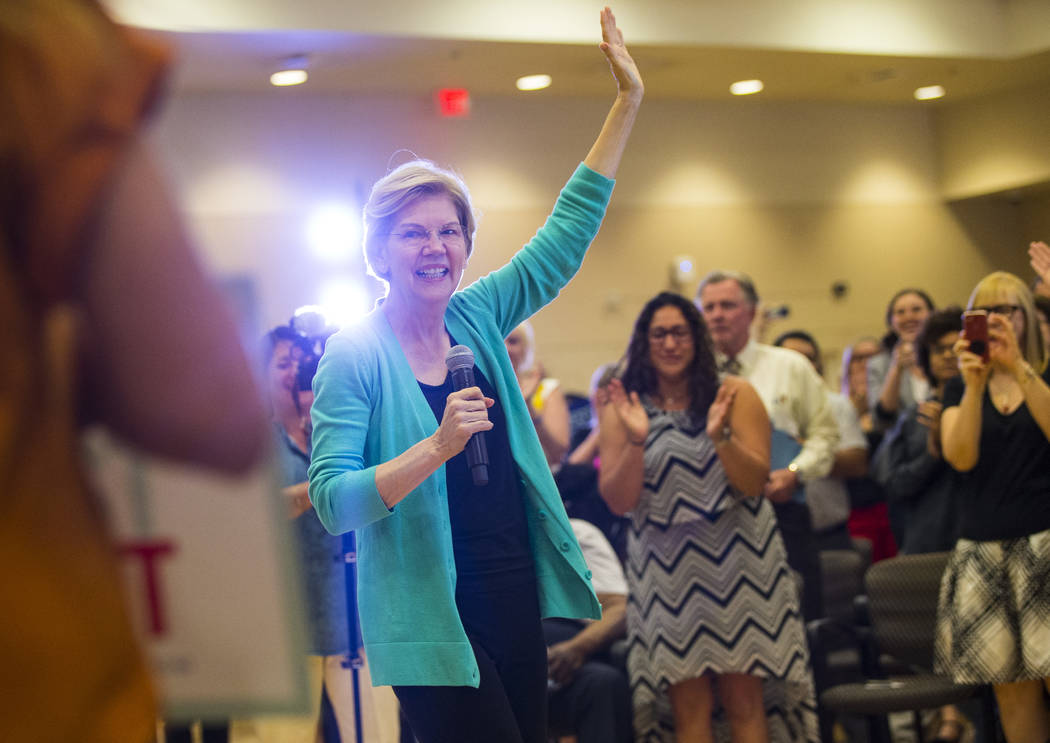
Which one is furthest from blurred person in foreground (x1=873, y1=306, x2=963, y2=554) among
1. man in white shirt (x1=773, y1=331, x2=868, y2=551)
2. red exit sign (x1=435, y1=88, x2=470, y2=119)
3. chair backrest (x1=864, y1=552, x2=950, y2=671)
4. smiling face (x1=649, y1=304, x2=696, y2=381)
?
red exit sign (x1=435, y1=88, x2=470, y2=119)

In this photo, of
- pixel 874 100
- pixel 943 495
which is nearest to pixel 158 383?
pixel 943 495

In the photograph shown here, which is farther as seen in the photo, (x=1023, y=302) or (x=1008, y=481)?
(x=1023, y=302)

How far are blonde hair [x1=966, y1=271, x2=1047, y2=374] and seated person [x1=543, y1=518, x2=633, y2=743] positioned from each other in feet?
4.59

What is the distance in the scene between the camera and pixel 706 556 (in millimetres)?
3170

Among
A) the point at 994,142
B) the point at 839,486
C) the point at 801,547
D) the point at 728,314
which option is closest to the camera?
the point at 801,547

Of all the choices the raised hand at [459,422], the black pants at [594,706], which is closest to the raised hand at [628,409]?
the black pants at [594,706]

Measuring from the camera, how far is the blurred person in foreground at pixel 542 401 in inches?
164

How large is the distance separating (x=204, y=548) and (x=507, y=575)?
117cm

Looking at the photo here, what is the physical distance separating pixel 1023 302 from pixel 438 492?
2.29m

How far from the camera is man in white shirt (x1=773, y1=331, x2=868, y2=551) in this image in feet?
14.5

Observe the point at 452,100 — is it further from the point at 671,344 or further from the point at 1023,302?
the point at 1023,302

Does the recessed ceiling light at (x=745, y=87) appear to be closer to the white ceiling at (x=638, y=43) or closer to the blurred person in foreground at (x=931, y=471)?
the white ceiling at (x=638, y=43)

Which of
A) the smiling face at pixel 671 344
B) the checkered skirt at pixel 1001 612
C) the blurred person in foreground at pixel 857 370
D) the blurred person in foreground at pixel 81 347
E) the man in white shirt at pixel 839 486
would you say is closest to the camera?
the blurred person in foreground at pixel 81 347

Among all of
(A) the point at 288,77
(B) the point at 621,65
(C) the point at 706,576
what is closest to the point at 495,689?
(B) the point at 621,65
